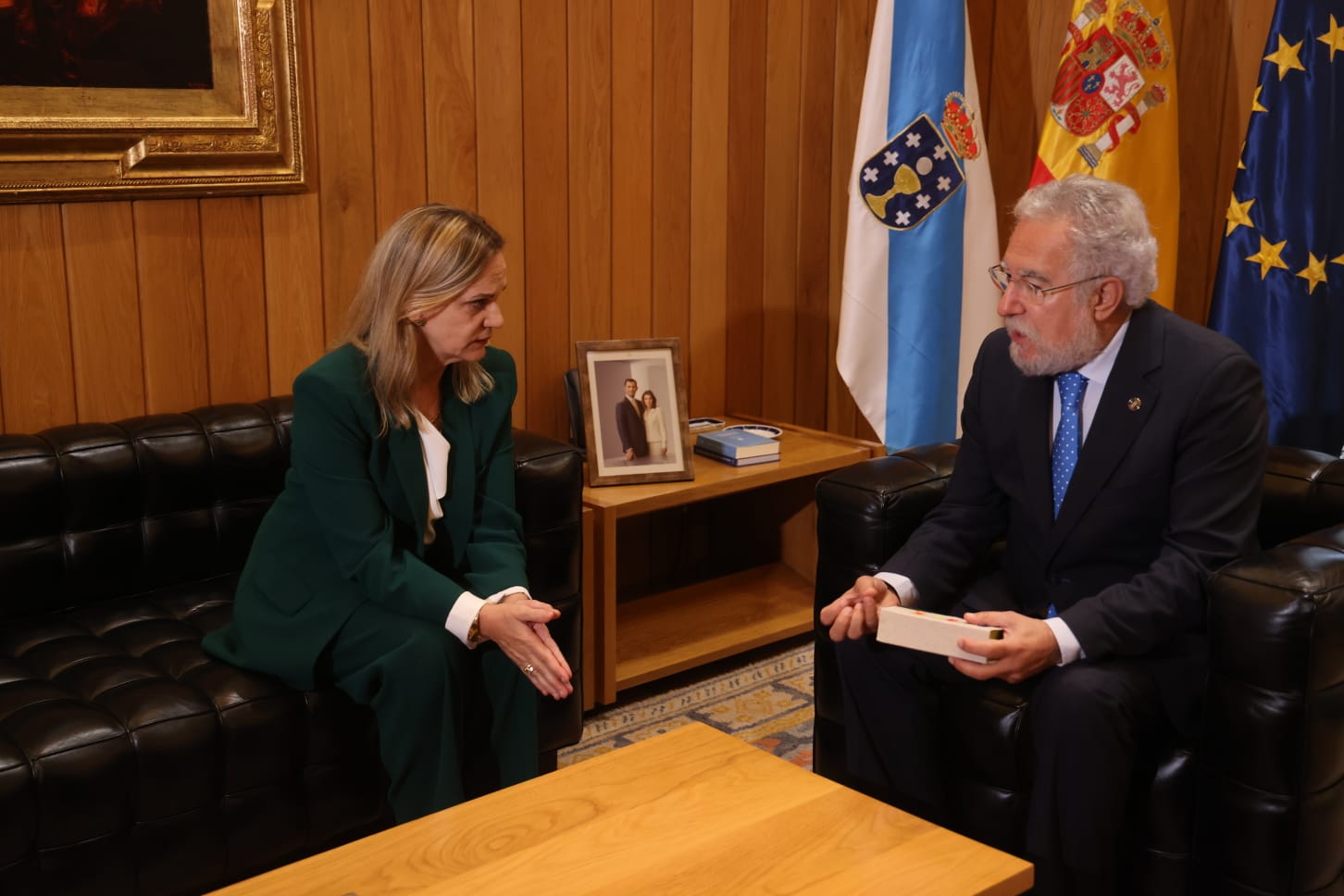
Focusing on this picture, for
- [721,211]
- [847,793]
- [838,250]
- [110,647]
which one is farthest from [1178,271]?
[110,647]

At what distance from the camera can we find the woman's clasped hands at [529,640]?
224cm

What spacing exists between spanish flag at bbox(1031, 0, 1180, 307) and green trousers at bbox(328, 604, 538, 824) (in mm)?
2006

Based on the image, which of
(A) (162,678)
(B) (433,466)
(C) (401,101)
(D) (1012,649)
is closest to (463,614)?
(B) (433,466)

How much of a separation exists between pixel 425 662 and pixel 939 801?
91 cm

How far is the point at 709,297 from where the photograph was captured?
3.86m

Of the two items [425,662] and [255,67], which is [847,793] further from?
[255,67]

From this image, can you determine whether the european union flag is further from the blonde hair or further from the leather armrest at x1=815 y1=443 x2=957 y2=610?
the blonde hair

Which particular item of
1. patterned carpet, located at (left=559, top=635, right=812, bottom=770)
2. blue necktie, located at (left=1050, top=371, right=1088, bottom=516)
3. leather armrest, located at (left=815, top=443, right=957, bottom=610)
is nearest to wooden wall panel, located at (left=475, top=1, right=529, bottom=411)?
patterned carpet, located at (left=559, top=635, right=812, bottom=770)

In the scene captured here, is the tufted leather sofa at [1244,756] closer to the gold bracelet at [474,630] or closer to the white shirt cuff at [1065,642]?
the white shirt cuff at [1065,642]

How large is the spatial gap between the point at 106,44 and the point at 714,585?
6.94 feet

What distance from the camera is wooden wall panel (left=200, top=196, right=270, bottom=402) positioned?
295 centimetres

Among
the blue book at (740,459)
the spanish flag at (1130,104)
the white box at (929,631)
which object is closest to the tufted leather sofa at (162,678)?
the blue book at (740,459)

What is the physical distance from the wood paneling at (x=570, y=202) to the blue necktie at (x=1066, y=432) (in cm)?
151

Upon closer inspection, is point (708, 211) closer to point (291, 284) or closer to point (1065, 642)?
point (291, 284)
